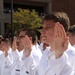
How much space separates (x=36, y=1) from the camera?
4488 cm

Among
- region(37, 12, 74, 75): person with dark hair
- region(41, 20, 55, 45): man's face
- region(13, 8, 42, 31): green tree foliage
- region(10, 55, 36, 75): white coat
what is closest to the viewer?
region(37, 12, 74, 75): person with dark hair

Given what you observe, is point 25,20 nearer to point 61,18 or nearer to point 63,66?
point 61,18

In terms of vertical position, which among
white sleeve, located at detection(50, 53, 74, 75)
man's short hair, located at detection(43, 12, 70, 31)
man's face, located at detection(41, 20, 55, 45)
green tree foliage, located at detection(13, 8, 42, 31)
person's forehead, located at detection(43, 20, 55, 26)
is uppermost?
man's short hair, located at detection(43, 12, 70, 31)

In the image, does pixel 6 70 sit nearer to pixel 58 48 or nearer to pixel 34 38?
pixel 34 38

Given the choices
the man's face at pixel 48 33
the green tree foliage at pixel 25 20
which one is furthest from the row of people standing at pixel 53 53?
the green tree foliage at pixel 25 20

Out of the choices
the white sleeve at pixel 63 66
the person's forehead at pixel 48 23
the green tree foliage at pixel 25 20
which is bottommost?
the green tree foliage at pixel 25 20

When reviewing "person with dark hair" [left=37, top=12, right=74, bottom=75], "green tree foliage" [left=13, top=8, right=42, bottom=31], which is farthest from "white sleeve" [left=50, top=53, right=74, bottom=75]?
Answer: "green tree foliage" [left=13, top=8, right=42, bottom=31]

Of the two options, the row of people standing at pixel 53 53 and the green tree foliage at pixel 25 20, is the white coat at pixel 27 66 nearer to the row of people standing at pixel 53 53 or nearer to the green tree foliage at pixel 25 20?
the row of people standing at pixel 53 53

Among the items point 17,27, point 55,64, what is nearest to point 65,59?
point 55,64

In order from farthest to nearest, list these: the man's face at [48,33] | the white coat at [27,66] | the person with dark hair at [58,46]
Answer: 1. the white coat at [27,66]
2. the man's face at [48,33]
3. the person with dark hair at [58,46]

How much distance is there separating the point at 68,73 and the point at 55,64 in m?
0.15

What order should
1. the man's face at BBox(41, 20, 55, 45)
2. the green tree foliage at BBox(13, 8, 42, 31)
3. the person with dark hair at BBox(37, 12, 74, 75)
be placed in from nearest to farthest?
the person with dark hair at BBox(37, 12, 74, 75) < the man's face at BBox(41, 20, 55, 45) < the green tree foliage at BBox(13, 8, 42, 31)

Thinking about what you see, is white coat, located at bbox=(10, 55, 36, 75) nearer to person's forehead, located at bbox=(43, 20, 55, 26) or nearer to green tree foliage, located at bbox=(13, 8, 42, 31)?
person's forehead, located at bbox=(43, 20, 55, 26)

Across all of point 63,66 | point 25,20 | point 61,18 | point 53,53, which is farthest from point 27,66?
point 25,20
